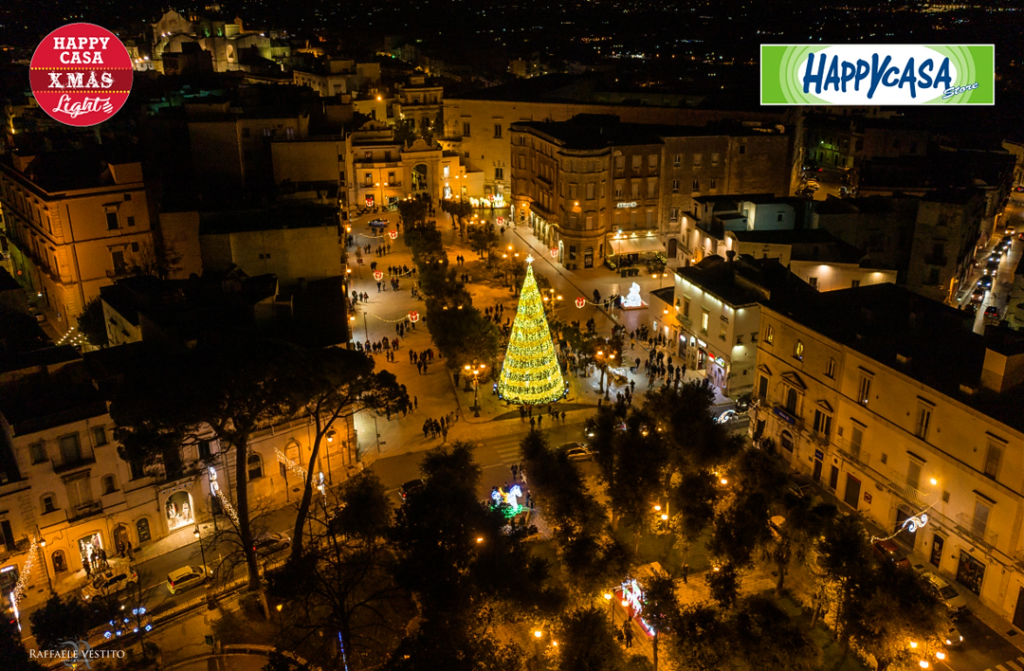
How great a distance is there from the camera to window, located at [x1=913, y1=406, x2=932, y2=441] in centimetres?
2909

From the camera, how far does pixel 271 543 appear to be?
101ft

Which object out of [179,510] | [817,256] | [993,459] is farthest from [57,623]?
[817,256]

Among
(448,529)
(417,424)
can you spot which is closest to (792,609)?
(448,529)

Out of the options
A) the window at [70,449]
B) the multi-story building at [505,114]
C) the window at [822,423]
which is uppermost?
the multi-story building at [505,114]

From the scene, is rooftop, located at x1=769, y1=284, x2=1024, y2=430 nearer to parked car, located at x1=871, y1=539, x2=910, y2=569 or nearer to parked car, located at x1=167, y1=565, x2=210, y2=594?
parked car, located at x1=871, y1=539, x2=910, y2=569

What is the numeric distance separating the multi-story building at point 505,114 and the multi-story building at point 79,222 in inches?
1531

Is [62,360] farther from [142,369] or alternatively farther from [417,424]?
[417,424]

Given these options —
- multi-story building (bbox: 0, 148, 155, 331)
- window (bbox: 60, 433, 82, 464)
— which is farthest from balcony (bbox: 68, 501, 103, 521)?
multi-story building (bbox: 0, 148, 155, 331)

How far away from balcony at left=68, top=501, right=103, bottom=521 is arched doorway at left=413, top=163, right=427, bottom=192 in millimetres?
54064

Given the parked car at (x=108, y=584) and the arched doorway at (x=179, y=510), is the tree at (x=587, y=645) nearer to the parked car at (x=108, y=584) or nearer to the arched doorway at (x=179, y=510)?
the parked car at (x=108, y=584)

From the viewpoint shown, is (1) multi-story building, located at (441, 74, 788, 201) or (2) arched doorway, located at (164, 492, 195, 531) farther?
(1) multi-story building, located at (441, 74, 788, 201)

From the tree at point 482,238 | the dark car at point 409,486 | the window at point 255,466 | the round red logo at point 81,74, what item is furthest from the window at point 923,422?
the round red logo at point 81,74

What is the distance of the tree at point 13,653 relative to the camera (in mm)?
21562

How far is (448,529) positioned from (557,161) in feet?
148
